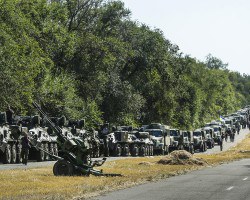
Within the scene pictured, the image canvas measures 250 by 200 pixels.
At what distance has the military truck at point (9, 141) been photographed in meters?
36.4

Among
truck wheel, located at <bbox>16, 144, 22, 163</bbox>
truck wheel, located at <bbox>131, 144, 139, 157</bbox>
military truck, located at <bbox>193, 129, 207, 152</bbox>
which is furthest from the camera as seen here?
military truck, located at <bbox>193, 129, 207, 152</bbox>

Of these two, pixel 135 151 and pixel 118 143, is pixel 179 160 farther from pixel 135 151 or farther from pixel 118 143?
pixel 135 151

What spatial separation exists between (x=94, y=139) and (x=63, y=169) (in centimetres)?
2297

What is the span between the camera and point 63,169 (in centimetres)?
2672

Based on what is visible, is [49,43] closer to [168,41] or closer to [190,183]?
[168,41]

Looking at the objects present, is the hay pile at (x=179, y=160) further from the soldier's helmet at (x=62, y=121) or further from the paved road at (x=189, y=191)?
the paved road at (x=189, y=191)

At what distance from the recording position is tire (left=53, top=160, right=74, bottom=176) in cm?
2652

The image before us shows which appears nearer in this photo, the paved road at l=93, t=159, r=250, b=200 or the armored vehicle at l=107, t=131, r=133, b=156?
the paved road at l=93, t=159, r=250, b=200

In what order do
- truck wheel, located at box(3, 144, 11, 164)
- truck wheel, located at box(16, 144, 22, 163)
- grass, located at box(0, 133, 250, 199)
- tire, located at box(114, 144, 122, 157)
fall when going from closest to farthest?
grass, located at box(0, 133, 250, 199) → truck wheel, located at box(3, 144, 11, 164) → truck wheel, located at box(16, 144, 22, 163) → tire, located at box(114, 144, 122, 157)

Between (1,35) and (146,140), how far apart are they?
1669 centimetres

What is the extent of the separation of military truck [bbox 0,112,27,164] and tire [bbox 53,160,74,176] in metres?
9.93

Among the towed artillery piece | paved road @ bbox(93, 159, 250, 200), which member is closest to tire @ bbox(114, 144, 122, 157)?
paved road @ bbox(93, 159, 250, 200)

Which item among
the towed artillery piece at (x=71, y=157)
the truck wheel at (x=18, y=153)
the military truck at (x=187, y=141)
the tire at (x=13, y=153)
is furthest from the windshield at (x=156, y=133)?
the towed artillery piece at (x=71, y=157)

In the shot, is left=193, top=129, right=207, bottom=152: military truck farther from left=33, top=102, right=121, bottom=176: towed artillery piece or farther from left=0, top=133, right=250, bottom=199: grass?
left=33, top=102, right=121, bottom=176: towed artillery piece
